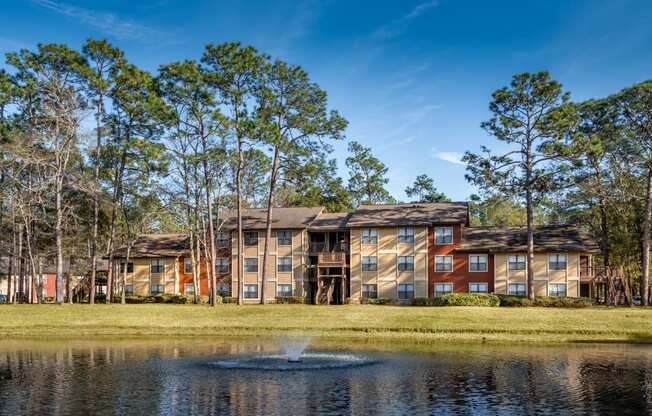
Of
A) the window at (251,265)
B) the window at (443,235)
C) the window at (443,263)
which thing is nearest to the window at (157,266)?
the window at (251,265)

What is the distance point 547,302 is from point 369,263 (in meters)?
17.4

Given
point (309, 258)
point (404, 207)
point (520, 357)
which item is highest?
point (404, 207)

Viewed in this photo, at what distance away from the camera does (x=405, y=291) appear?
2552 inches

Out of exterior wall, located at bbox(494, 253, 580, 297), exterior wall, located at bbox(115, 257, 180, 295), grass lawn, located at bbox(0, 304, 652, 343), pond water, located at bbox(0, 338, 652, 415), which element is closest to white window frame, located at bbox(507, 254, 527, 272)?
exterior wall, located at bbox(494, 253, 580, 297)

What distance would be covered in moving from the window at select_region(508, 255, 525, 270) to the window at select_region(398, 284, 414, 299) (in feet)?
30.7

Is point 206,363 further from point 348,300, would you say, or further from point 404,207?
point 404,207

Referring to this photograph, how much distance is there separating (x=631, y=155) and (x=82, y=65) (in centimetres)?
4755

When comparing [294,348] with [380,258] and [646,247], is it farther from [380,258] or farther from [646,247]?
[646,247]

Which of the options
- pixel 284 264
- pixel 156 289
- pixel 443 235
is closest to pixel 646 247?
pixel 443 235

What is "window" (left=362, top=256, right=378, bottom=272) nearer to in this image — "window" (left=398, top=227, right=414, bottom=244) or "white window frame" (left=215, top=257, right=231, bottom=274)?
"window" (left=398, top=227, right=414, bottom=244)

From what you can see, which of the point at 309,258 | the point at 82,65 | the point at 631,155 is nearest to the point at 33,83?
the point at 82,65

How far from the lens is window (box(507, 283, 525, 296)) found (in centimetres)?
6244

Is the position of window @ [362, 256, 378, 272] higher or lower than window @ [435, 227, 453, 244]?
lower

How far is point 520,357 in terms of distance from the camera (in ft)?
100
